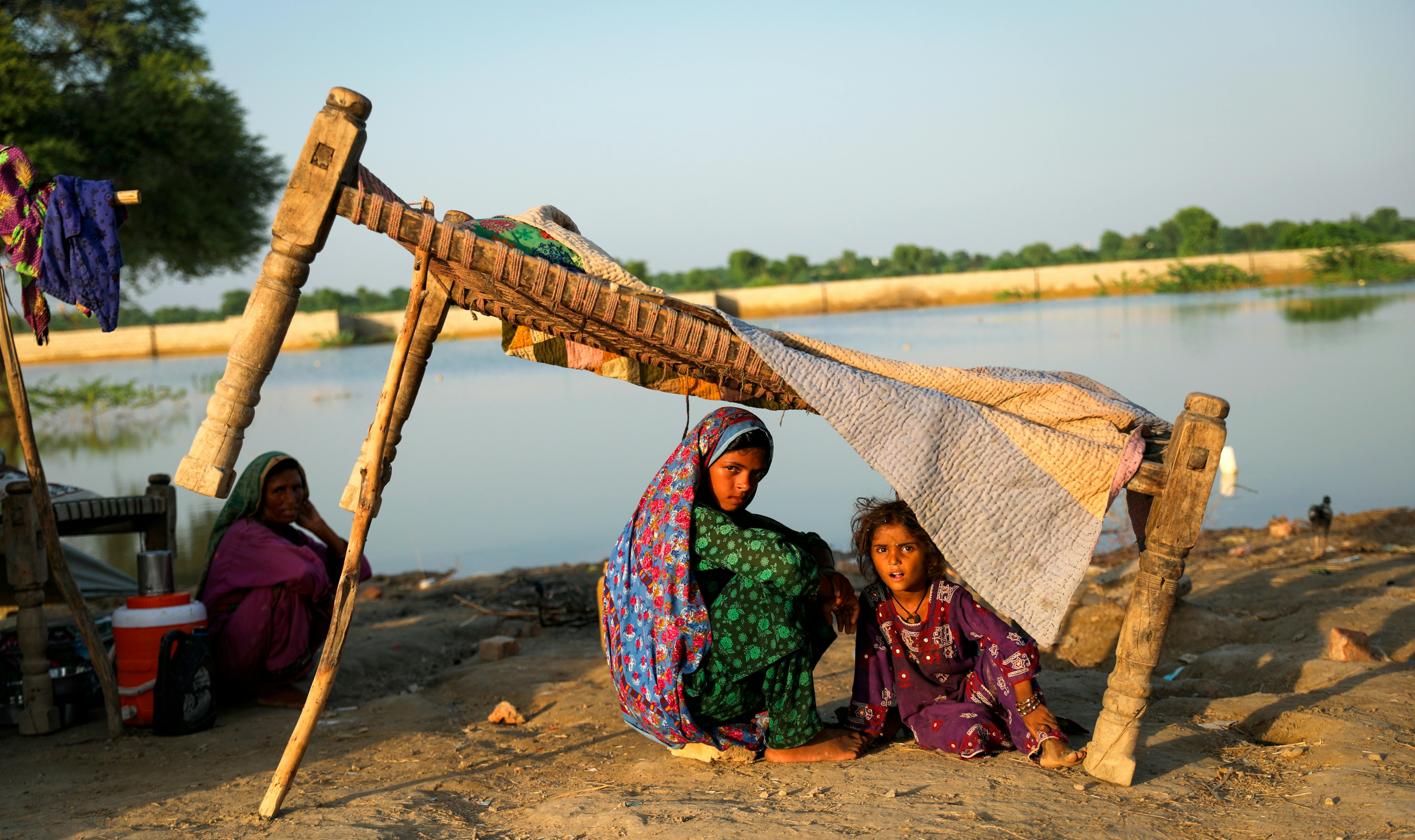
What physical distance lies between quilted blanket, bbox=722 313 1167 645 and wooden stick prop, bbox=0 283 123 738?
2.43 m

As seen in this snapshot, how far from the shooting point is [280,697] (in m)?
4.00

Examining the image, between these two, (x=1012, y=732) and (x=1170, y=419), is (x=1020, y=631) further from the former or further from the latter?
(x=1170, y=419)

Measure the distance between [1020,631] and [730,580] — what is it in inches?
40.0

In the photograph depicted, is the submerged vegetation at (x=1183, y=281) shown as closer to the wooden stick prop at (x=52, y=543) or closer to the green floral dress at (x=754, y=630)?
the green floral dress at (x=754, y=630)

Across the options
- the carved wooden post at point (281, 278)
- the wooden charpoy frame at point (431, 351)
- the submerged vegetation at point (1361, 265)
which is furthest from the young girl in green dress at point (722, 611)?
the submerged vegetation at point (1361, 265)

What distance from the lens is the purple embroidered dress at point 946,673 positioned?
2.92 meters

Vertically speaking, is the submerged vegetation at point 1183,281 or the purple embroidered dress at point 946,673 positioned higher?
the submerged vegetation at point 1183,281

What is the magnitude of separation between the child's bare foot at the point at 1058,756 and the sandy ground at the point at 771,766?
34mm

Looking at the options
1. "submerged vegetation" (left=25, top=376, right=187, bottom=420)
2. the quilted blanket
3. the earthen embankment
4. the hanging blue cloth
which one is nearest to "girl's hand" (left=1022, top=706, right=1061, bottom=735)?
the quilted blanket

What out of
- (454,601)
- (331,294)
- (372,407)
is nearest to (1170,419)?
(454,601)

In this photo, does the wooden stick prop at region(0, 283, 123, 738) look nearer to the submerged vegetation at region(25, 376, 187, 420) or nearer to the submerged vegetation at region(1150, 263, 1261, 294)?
the submerged vegetation at region(25, 376, 187, 420)

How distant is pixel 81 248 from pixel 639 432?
32.2 ft

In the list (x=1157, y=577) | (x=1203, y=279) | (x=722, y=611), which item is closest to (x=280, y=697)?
(x=722, y=611)

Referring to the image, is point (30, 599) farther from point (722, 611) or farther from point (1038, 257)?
point (1038, 257)
